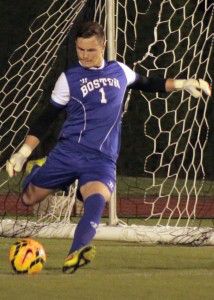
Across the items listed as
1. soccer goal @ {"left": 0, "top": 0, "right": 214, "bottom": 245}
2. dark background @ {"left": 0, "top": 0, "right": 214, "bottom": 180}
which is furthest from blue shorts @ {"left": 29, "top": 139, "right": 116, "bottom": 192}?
dark background @ {"left": 0, "top": 0, "right": 214, "bottom": 180}

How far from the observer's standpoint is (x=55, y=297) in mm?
6207

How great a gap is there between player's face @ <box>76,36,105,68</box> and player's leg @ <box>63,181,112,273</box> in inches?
30.2

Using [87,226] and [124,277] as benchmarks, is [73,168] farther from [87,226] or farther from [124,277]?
[124,277]

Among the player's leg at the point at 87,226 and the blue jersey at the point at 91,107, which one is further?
the blue jersey at the point at 91,107

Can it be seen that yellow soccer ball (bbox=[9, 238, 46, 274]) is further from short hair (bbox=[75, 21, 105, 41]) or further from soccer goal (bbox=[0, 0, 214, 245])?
soccer goal (bbox=[0, 0, 214, 245])

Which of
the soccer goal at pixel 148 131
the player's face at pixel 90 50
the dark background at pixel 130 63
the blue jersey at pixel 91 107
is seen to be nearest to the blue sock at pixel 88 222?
the blue jersey at pixel 91 107

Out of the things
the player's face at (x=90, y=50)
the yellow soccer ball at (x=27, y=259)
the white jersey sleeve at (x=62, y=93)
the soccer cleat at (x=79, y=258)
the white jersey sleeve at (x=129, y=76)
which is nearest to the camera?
the soccer cleat at (x=79, y=258)

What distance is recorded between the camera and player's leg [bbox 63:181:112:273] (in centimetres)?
709

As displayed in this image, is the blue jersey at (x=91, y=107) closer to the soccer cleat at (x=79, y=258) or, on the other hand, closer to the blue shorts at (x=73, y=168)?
the blue shorts at (x=73, y=168)

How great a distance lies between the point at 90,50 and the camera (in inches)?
297

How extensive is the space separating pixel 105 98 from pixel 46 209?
377 centimetres

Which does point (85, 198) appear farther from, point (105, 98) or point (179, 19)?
point (179, 19)

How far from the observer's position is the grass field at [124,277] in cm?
635

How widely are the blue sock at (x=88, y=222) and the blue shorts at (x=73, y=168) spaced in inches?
6.5
